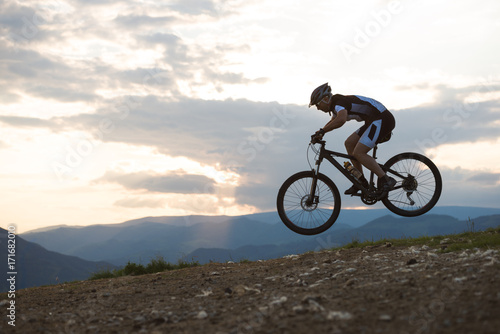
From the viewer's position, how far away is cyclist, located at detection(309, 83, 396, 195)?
36.2ft

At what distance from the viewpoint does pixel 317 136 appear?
11.1 m

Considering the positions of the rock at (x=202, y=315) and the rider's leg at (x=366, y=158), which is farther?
the rider's leg at (x=366, y=158)

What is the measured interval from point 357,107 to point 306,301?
20.5 feet

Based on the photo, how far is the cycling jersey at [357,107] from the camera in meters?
11.1

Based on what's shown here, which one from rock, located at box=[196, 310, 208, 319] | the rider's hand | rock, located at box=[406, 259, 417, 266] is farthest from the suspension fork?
rock, located at box=[196, 310, 208, 319]

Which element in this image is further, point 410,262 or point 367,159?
point 367,159

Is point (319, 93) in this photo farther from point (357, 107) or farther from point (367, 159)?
point (367, 159)

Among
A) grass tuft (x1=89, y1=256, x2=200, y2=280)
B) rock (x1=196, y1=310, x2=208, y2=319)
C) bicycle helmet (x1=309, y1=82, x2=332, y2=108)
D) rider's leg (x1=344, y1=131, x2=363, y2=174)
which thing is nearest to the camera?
rock (x1=196, y1=310, x2=208, y2=319)

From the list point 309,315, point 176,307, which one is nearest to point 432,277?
point 309,315

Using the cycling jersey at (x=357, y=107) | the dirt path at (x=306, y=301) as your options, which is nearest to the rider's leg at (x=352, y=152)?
the cycling jersey at (x=357, y=107)

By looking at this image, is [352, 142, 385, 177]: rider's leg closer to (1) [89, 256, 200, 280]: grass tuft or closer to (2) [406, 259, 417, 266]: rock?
(2) [406, 259, 417, 266]: rock

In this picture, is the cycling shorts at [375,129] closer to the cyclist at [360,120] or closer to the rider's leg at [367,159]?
the cyclist at [360,120]

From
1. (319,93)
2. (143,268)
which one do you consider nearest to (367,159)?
(319,93)

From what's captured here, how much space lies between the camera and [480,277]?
6566mm
